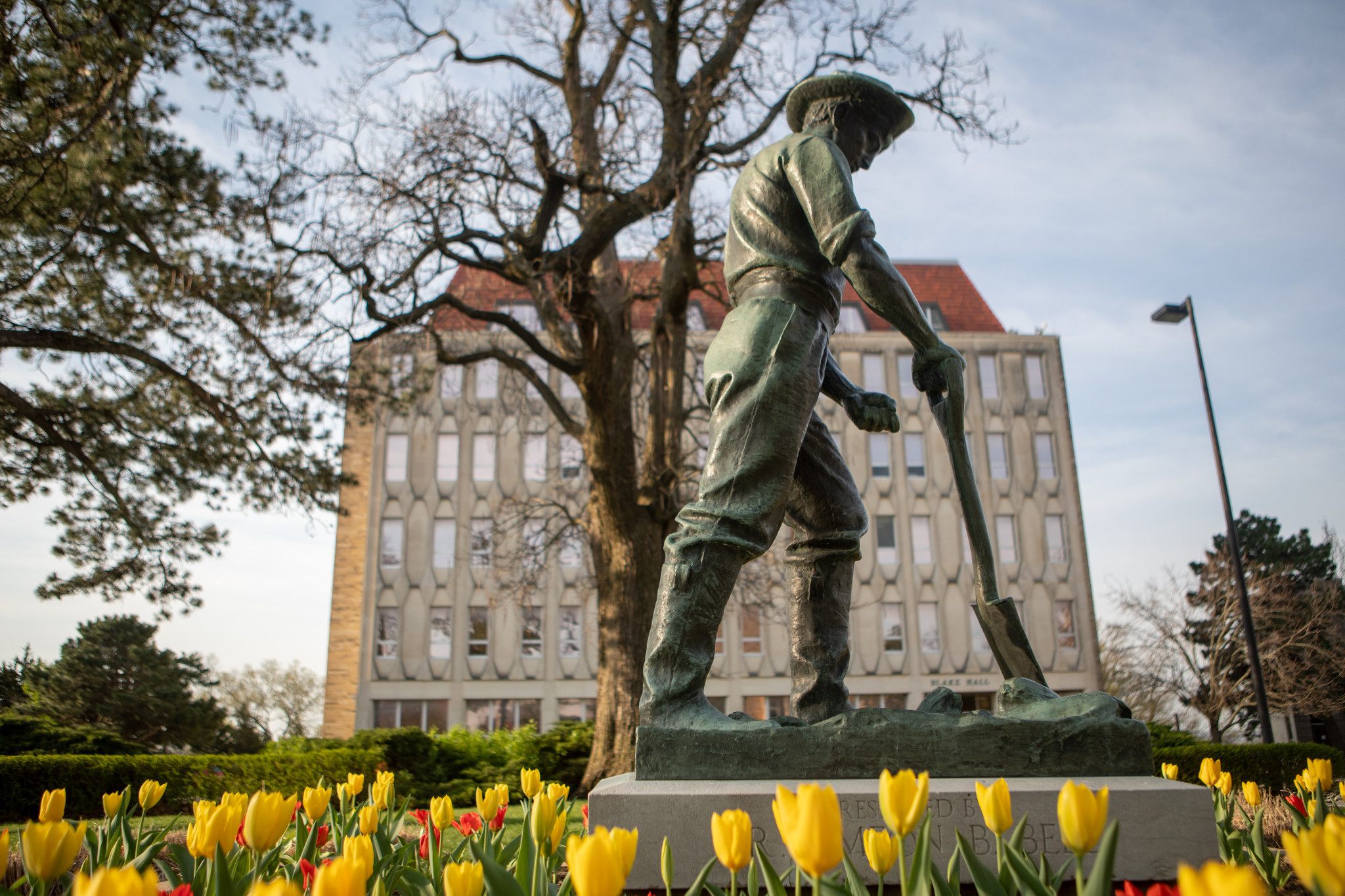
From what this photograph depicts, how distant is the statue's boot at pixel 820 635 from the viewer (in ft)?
11.4

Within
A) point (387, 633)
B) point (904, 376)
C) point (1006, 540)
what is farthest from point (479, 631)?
point (1006, 540)

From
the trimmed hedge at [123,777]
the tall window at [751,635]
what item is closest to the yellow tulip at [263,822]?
the trimmed hedge at [123,777]

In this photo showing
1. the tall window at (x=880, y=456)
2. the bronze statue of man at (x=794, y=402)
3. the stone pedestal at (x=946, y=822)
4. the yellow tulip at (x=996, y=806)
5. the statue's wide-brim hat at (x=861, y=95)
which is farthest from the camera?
the tall window at (x=880, y=456)

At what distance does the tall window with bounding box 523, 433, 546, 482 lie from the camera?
1425 inches

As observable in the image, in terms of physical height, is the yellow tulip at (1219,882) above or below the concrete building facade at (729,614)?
below

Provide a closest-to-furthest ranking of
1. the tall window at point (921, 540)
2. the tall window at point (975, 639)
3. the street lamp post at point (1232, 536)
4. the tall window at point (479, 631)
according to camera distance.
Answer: the street lamp post at point (1232, 536) → the tall window at point (479, 631) → the tall window at point (975, 639) → the tall window at point (921, 540)

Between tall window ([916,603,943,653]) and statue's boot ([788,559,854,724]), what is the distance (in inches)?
1312

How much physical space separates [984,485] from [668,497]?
1056 inches

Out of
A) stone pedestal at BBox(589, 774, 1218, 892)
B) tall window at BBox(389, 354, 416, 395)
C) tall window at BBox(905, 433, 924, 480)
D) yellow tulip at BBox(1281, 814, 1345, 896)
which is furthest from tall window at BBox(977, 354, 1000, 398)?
yellow tulip at BBox(1281, 814, 1345, 896)

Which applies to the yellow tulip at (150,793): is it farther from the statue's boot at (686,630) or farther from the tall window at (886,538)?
the tall window at (886,538)

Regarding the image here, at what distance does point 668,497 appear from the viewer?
12.8 meters

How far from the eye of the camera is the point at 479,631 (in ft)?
114

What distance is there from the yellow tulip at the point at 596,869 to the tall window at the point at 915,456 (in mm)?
37026

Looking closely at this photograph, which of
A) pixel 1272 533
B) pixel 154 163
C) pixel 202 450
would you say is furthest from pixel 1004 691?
pixel 1272 533
